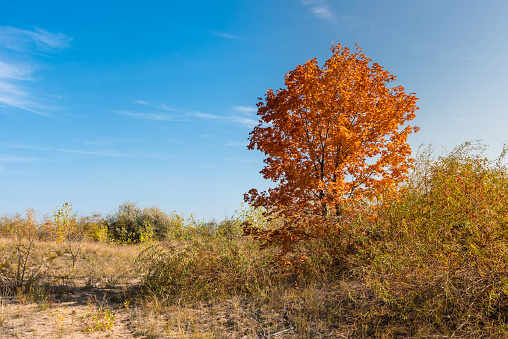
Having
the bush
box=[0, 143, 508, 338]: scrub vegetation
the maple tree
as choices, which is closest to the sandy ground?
box=[0, 143, 508, 338]: scrub vegetation

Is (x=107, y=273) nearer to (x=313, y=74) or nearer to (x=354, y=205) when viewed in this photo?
(x=354, y=205)

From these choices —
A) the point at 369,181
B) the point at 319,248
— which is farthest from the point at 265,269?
the point at 369,181

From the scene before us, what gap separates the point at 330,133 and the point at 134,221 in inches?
628

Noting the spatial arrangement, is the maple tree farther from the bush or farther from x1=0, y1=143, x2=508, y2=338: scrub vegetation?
the bush

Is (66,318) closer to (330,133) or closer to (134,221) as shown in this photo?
(330,133)

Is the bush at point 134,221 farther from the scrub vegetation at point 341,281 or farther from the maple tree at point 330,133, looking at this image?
the maple tree at point 330,133

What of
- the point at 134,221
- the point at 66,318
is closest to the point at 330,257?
the point at 66,318

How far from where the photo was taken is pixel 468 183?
275 inches

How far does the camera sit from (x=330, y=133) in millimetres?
8844

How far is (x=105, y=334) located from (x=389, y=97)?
8.96m

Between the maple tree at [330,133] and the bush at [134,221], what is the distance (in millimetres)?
13536

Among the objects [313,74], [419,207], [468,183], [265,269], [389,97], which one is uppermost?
[313,74]

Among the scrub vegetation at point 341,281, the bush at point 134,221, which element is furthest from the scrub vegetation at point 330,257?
the bush at point 134,221

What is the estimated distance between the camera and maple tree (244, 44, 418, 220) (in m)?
8.48
